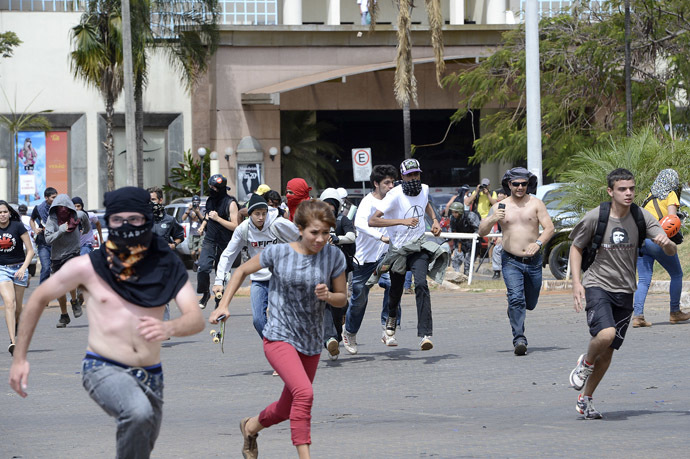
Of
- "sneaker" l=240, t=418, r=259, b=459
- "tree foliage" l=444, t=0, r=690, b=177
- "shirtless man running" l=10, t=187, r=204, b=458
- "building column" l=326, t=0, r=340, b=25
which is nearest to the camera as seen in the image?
"shirtless man running" l=10, t=187, r=204, b=458

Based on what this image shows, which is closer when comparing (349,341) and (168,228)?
(349,341)

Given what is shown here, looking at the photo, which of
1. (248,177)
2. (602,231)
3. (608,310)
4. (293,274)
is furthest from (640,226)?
(248,177)

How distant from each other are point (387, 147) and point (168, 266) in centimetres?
4445

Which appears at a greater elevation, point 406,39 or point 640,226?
point 406,39

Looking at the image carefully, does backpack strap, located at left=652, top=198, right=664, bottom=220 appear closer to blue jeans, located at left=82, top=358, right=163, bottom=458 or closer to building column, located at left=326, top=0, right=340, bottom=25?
blue jeans, located at left=82, top=358, right=163, bottom=458

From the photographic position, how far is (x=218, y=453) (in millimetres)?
7004

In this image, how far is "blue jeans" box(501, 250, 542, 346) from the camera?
450 inches

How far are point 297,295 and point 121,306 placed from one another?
5.49 ft

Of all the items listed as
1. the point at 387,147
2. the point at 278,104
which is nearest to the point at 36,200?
the point at 278,104

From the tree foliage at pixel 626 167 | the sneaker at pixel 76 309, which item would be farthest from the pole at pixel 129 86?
the sneaker at pixel 76 309

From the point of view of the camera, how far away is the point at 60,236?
15.4 metres

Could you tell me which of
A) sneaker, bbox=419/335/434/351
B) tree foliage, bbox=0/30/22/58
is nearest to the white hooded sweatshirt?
sneaker, bbox=419/335/434/351

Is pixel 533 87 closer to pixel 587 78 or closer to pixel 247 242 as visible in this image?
pixel 587 78

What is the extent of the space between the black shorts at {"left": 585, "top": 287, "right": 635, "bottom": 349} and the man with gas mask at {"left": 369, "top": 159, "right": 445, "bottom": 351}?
322 centimetres
